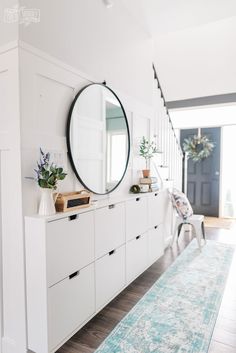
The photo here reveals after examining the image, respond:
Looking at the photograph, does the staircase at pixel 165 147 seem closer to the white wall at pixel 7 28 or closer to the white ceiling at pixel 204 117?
the white ceiling at pixel 204 117

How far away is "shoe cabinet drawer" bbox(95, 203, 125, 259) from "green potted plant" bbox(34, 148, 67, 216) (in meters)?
0.43

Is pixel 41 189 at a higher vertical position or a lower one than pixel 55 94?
lower

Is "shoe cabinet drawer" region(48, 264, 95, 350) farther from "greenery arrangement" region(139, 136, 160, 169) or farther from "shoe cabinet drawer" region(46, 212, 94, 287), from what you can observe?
"greenery arrangement" region(139, 136, 160, 169)

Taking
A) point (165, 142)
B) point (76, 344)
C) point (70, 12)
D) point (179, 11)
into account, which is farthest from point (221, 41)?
point (76, 344)

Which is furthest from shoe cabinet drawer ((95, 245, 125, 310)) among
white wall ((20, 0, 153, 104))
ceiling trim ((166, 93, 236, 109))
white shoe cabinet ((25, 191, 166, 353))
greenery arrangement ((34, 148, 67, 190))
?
ceiling trim ((166, 93, 236, 109))

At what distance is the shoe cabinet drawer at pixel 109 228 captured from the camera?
1.90m

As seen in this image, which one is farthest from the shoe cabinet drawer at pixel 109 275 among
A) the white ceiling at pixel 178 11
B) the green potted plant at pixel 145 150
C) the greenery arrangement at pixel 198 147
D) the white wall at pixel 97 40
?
the greenery arrangement at pixel 198 147

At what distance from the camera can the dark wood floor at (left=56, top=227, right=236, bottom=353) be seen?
1689mm

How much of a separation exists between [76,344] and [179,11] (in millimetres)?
3150

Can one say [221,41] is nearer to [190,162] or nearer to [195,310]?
[190,162]

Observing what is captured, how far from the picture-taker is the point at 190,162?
20.5 ft

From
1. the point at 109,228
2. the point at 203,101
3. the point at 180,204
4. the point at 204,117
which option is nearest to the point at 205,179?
the point at 204,117

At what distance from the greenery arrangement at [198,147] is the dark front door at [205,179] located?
94 millimetres

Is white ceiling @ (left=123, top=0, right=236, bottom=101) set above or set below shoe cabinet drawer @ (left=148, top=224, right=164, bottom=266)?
above
